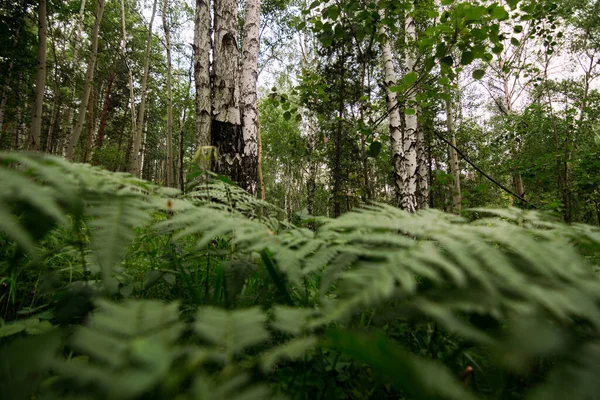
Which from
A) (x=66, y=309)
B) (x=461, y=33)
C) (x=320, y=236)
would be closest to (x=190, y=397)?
(x=320, y=236)

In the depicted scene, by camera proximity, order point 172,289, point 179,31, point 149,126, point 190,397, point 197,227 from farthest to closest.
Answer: point 149,126
point 179,31
point 172,289
point 197,227
point 190,397

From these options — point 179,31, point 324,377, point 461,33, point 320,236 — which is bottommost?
point 324,377

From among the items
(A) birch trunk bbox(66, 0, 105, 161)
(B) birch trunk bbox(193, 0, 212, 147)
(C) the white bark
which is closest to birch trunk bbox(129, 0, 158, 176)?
(A) birch trunk bbox(66, 0, 105, 161)

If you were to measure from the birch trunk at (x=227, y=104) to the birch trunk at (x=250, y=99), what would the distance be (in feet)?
0.42

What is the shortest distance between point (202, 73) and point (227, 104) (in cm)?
271

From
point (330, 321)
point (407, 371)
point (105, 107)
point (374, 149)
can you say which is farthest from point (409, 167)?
point (105, 107)

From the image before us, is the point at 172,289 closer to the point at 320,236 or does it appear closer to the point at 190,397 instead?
the point at 320,236

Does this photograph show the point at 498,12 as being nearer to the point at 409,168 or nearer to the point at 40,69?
the point at 409,168

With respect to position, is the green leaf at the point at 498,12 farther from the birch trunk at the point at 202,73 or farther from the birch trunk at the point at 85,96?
the birch trunk at the point at 85,96

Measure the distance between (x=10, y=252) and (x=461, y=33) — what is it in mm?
3086

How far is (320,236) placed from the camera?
90 cm

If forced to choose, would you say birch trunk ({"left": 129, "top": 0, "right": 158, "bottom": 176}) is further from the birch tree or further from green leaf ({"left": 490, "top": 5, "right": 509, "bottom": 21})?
green leaf ({"left": 490, "top": 5, "right": 509, "bottom": 21})

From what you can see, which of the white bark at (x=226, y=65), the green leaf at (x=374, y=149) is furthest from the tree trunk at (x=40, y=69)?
the green leaf at (x=374, y=149)

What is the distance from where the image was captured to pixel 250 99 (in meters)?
3.73
